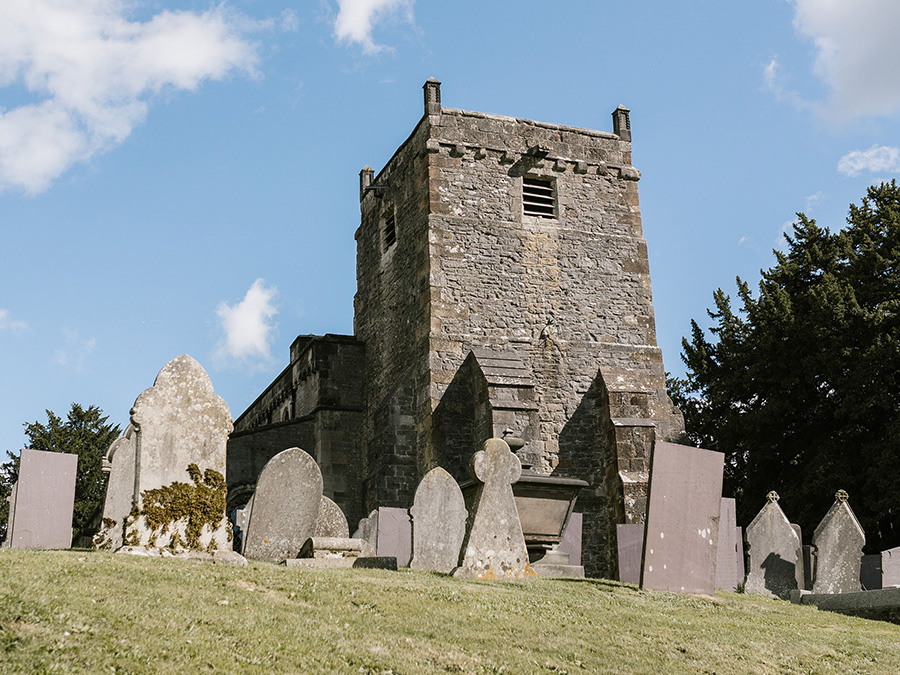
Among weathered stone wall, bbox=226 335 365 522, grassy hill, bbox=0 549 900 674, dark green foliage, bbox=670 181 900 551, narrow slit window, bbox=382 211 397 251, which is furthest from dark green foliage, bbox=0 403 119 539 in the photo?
grassy hill, bbox=0 549 900 674

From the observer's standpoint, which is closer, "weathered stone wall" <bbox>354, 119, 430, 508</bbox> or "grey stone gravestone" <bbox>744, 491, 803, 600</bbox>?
"grey stone gravestone" <bbox>744, 491, 803, 600</bbox>

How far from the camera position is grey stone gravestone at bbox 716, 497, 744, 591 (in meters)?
13.4

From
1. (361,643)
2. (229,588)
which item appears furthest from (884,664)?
(229,588)

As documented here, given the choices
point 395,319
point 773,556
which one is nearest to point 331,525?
point 773,556

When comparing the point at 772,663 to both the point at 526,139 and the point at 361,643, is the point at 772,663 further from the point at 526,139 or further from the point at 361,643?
the point at 526,139

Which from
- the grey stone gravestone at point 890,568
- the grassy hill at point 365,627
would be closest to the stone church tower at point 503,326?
the grey stone gravestone at point 890,568

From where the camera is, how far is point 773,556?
13.4 meters

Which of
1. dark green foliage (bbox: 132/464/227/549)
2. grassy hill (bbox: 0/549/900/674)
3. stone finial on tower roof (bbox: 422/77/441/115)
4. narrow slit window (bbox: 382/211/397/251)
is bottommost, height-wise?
grassy hill (bbox: 0/549/900/674)

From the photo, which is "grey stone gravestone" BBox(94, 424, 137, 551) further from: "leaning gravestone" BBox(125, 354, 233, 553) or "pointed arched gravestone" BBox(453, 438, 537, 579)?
"pointed arched gravestone" BBox(453, 438, 537, 579)

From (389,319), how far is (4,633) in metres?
17.5

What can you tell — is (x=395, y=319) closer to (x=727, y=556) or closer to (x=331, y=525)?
(x=331, y=525)

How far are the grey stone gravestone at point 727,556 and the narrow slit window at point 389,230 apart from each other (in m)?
11.6

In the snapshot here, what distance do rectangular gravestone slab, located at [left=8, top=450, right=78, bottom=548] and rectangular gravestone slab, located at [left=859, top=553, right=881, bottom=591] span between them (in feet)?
38.5

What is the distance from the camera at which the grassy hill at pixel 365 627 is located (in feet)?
19.5
